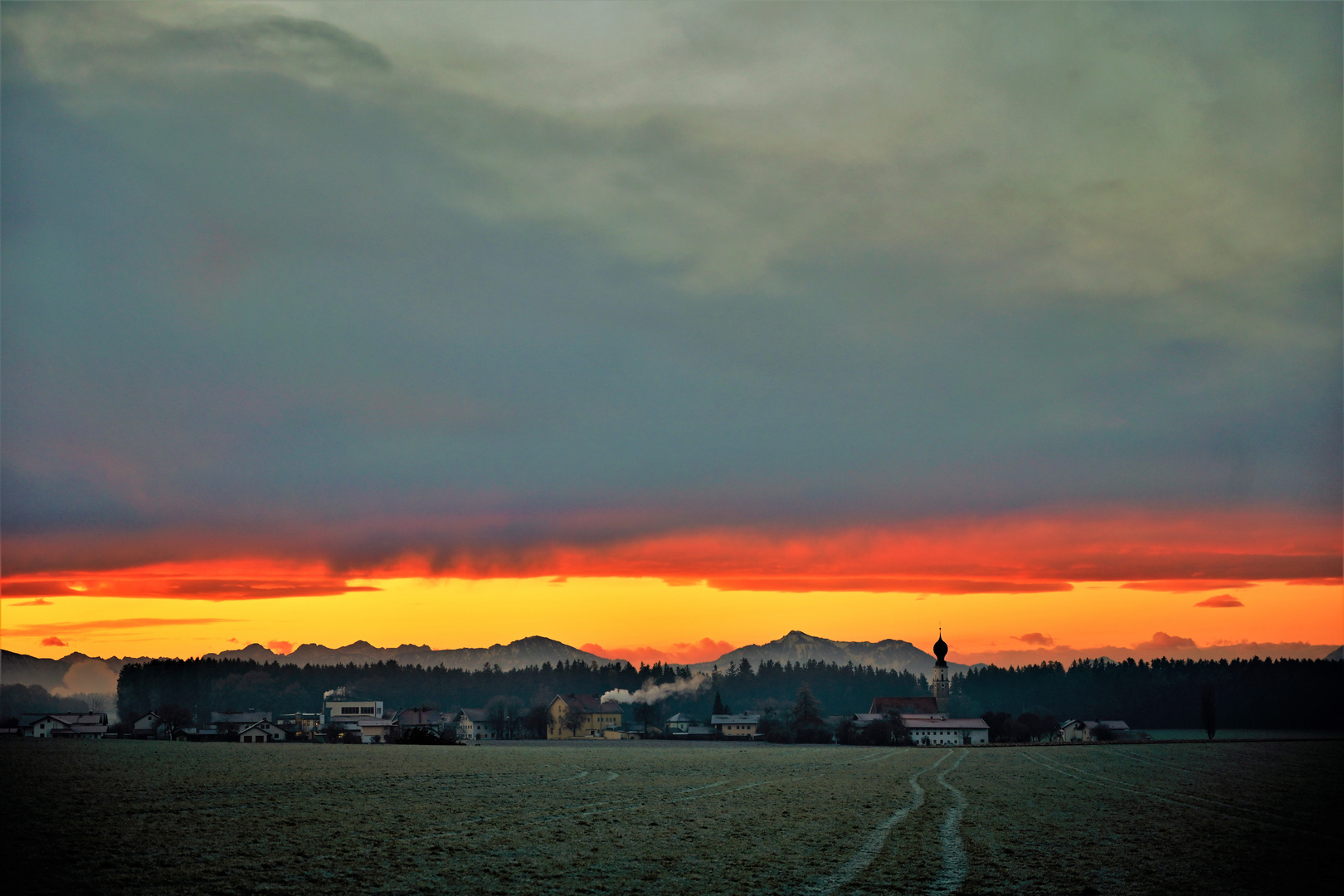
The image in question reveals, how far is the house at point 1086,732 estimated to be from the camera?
174625 millimetres

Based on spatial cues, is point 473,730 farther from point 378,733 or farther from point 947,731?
point 947,731

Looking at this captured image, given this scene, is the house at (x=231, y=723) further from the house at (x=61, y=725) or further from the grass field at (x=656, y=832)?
the grass field at (x=656, y=832)

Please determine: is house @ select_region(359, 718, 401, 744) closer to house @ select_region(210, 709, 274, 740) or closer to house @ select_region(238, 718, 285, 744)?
house @ select_region(238, 718, 285, 744)

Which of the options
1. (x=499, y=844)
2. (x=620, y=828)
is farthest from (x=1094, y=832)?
(x=499, y=844)

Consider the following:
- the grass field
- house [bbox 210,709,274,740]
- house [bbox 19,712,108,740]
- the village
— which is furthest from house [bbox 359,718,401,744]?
the grass field

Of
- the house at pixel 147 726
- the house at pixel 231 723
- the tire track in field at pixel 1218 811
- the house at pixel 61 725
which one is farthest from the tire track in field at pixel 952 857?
the house at pixel 147 726

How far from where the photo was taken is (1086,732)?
594 ft

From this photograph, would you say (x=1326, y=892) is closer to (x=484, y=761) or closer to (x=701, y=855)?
(x=701, y=855)

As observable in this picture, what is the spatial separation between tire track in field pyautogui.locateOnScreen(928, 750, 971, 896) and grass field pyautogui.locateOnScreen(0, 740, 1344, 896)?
13cm

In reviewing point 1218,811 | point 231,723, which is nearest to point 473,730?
point 231,723

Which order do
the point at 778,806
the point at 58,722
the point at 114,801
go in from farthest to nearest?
1. the point at 58,722
2. the point at 778,806
3. the point at 114,801

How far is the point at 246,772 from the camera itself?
5828 cm

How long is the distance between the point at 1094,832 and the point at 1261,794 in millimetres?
23204

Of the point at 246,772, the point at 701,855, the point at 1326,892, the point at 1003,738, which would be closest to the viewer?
the point at 1326,892
